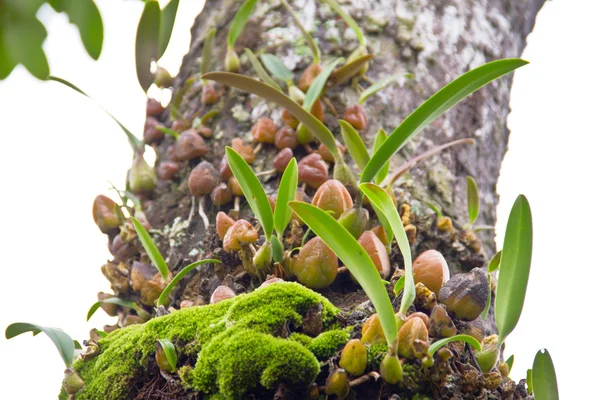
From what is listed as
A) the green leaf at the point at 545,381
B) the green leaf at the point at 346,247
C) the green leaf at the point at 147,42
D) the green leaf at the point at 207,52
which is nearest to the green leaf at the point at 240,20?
the green leaf at the point at 207,52

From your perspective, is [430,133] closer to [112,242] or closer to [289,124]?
[289,124]

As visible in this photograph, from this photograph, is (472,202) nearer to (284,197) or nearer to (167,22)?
(284,197)

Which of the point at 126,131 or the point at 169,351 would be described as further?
the point at 126,131

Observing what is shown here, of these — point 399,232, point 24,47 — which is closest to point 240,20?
point 24,47

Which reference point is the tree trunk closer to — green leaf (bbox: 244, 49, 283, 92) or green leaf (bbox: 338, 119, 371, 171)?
green leaf (bbox: 244, 49, 283, 92)

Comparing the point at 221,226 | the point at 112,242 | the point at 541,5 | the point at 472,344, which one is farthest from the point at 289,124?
the point at 541,5

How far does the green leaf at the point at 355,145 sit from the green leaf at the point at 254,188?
0.29 meters

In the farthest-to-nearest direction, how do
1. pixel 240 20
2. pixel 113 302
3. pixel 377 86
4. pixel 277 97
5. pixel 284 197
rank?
pixel 240 20
pixel 377 86
pixel 113 302
pixel 277 97
pixel 284 197

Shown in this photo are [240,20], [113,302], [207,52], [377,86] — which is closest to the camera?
[113,302]

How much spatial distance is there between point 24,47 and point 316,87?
78 cm

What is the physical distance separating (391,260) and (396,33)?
2.81 feet

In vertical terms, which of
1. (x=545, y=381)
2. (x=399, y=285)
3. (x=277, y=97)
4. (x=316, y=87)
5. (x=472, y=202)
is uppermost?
(x=316, y=87)

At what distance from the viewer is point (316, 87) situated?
1.65 m

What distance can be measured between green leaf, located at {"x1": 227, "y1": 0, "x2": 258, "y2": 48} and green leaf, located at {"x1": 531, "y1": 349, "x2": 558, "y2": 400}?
4.01ft
